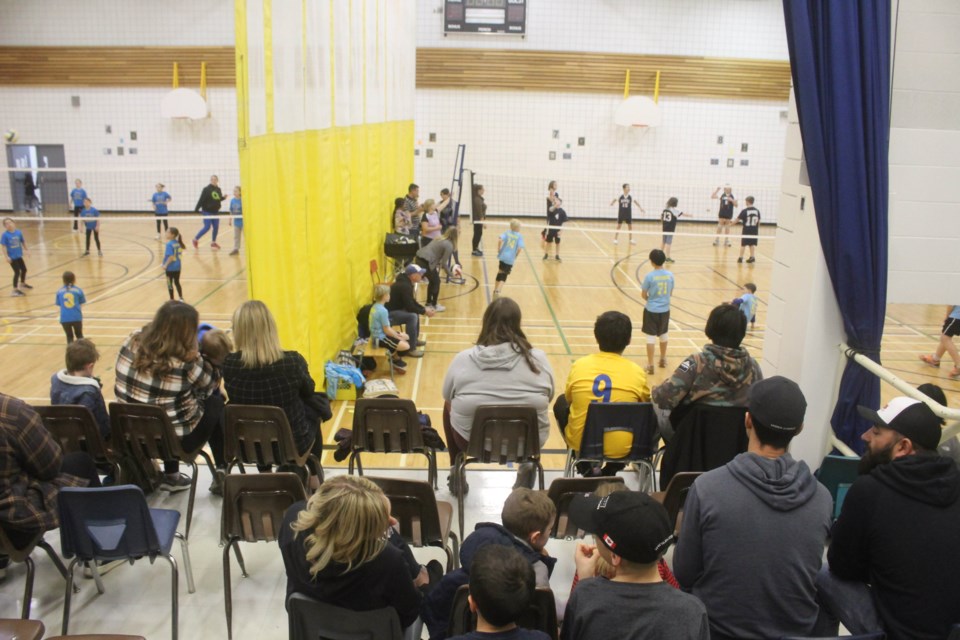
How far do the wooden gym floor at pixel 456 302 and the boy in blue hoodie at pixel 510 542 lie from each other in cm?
422

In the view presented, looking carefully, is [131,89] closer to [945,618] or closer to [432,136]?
[432,136]

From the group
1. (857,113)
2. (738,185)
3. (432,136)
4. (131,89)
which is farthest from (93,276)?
(738,185)

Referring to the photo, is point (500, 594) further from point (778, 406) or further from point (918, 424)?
point (918, 424)

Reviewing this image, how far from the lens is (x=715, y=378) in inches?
193

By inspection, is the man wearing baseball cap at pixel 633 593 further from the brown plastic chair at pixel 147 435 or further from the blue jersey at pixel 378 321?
the blue jersey at pixel 378 321

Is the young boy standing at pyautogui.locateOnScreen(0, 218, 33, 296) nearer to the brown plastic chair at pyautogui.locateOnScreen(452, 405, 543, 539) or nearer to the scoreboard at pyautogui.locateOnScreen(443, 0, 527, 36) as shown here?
the brown plastic chair at pyautogui.locateOnScreen(452, 405, 543, 539)

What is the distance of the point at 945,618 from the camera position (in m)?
3.04

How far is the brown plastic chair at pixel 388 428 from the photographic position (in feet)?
18.6

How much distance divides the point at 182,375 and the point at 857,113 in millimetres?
5255

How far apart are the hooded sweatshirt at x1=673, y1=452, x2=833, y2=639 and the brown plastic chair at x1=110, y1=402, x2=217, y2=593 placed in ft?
11.6

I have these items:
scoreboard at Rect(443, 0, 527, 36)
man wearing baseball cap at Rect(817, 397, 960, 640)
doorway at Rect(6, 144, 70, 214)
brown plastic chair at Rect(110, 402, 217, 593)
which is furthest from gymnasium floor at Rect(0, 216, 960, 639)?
scoreboard at Rect(443, 0, 527, 36)

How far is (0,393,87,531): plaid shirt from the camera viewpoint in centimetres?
396

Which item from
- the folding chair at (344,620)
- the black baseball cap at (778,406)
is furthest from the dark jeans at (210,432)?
the black baseball cap at (778,406)

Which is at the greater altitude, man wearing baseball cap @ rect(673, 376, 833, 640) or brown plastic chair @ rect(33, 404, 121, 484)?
man wearing baseball cap @ rect(673, 376, 833, 640)
